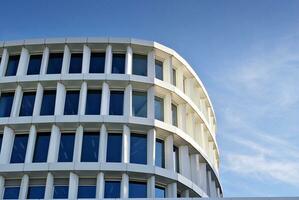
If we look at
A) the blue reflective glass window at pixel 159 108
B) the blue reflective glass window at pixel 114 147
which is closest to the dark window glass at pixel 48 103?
the blue reflective glass window at pixel 114 147

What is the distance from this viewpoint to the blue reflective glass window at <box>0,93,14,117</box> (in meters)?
28.6

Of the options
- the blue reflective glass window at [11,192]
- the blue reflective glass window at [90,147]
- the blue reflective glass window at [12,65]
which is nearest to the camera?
the blue reflective glass window at [11,192]

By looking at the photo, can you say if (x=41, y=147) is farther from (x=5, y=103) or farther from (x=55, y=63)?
(x=55, y=63)

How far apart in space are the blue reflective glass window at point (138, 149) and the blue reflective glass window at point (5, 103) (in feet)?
27.2

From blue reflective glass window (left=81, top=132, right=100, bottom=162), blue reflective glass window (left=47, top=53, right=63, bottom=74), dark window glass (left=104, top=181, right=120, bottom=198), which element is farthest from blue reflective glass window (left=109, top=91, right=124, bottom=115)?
dark window glass (left=104, top=181, right=120, bottom=198)

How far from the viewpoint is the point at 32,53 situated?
100 feet

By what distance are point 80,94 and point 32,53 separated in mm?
5230

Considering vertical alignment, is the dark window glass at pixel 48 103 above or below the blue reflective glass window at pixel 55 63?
below

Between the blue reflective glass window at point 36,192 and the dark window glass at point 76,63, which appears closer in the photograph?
the blue reflective glass window at point 36,192

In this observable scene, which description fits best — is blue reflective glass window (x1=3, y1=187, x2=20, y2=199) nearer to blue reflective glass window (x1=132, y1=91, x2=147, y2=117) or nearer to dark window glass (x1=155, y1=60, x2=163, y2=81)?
blue reflective glass window (x1=132, y1=91, x2=147, y2=117)

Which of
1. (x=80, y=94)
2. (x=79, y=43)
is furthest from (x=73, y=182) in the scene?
(x=79, y=43)

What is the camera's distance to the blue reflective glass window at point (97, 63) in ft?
97.0

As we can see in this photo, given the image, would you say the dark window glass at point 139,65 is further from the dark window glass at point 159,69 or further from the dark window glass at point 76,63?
the dark window glass at point 76,63

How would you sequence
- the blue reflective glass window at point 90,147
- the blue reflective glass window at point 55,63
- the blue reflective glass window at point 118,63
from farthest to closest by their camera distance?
1. the blue reflective glass window at point 55,63
2. the blue reflective glass window at point 118,63
3. the blue reflective glass window at point 90,147
